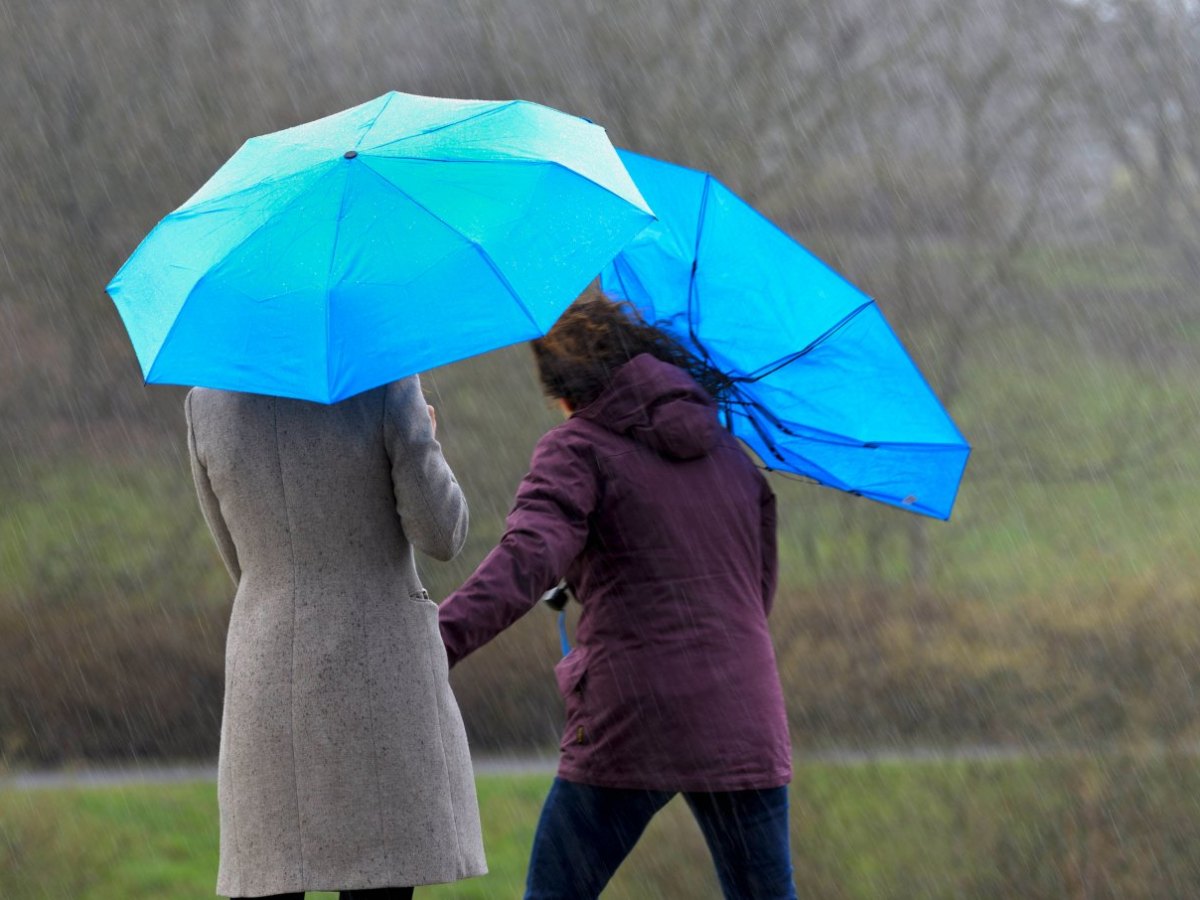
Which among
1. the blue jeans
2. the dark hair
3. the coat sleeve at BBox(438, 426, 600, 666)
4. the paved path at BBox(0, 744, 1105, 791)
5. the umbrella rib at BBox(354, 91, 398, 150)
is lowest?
the paved path at BBox(0, 744, 1105, 791)

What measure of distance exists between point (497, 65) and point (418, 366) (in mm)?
7275

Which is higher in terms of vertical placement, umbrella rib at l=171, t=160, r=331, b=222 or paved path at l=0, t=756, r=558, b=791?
umbrella rib at l=171, t=160, r=331, b=222

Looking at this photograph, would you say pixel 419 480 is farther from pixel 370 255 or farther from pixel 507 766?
pixel 507 766

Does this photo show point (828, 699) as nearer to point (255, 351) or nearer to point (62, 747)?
point (62, 747)

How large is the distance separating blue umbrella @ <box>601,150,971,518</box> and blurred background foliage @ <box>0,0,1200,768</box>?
4.78m

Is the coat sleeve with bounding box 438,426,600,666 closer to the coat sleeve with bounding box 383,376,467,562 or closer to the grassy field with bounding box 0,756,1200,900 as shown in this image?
the coat sleeve with bounding box 383,376,467,562

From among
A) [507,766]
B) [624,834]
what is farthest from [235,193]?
[507,766]

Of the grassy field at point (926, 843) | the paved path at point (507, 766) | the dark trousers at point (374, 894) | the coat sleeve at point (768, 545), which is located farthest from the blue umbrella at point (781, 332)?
the paved path at point (507, 766)

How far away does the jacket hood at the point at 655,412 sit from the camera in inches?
123

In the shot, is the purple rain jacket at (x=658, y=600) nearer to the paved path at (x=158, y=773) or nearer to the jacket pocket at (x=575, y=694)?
the jacket pocket at (x=575, y=694)

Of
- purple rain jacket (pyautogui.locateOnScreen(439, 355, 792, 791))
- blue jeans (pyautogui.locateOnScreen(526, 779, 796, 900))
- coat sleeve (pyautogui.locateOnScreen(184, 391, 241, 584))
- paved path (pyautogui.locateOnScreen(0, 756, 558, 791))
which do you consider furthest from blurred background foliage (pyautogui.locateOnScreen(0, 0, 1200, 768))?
coat sleeve (pyautogui.locateOnScreen(184, 391, 241, 584))

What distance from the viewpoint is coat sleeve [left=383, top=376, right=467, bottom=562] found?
2.76m

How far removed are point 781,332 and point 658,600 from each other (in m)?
0.78

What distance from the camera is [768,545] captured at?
3.36 meters
